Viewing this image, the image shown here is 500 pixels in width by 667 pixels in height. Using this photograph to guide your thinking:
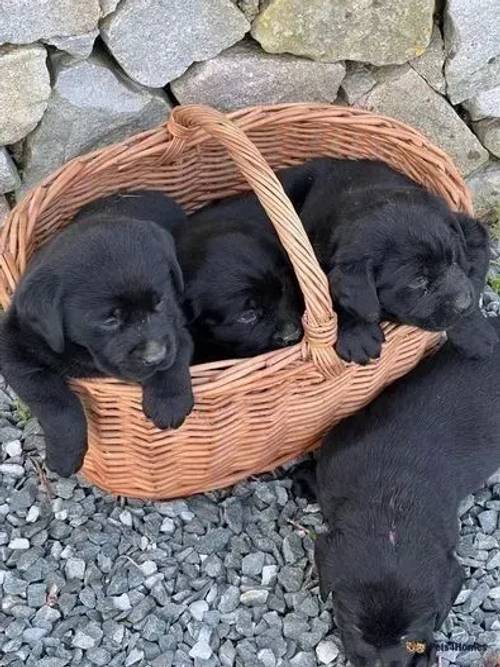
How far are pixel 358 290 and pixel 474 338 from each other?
47cm

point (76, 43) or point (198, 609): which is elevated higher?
point (76, 43)

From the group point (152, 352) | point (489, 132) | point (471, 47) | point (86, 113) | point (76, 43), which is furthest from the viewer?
point (489, 132)

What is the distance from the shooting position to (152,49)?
3.61 meters

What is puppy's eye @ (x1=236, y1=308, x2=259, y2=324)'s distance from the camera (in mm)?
3215

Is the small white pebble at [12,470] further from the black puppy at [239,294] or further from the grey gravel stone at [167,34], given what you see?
the grey gravel stone at [167,34]

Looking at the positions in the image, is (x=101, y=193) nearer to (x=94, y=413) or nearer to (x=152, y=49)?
(x=152, y=49)

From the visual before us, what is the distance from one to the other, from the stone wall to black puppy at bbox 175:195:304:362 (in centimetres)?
69

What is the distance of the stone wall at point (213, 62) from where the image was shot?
3.53m

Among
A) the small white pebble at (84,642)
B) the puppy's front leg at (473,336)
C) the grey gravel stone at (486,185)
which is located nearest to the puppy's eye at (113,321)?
the small white pebble at (84,642)

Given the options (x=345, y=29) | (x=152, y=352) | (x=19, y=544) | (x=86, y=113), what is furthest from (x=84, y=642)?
(x=345, y=29)

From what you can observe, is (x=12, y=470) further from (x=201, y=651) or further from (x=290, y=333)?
(x=290, y=333)

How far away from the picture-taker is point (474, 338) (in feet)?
11.1

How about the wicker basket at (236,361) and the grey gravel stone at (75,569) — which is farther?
the grey gravel stone at (75,569)

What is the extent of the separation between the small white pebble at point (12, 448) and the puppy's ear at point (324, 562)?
1.04 metres
